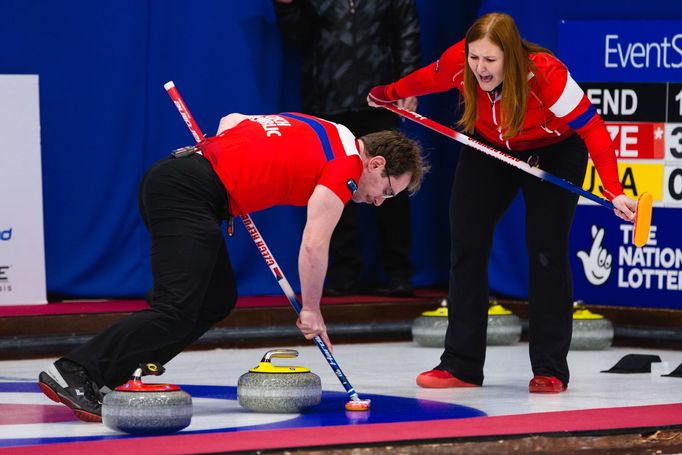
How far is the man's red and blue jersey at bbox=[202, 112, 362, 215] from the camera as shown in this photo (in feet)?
12.9

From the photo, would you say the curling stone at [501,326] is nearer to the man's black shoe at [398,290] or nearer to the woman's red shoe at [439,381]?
the man's black shoe at [398,290]

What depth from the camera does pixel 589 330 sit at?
237 inches

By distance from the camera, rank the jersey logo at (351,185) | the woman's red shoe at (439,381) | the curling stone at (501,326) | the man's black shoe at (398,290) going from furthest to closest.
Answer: the man's black shoe at (398,290)
the curling stone at (501,326)
the woman's red shoe at (439,381)
the jersey logo at (351,185)

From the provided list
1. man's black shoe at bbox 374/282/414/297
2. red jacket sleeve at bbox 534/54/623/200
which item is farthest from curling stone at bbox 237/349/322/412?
man's black shoe at bbox 374/282/414/297

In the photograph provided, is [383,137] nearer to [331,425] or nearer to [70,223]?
[331,425]

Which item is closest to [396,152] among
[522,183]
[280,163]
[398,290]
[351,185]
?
[351,185]

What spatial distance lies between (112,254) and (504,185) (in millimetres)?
2429

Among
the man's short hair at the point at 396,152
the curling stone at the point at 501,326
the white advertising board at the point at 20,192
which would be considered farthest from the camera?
the curling stone at the point at 501,326

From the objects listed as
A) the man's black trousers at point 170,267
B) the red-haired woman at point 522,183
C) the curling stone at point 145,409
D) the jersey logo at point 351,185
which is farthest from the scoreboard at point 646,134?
the curling stone at point 145,409

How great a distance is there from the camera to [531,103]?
14.4 feet

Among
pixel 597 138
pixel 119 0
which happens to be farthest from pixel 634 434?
pixel 119 0

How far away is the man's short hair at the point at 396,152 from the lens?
403 centimetres

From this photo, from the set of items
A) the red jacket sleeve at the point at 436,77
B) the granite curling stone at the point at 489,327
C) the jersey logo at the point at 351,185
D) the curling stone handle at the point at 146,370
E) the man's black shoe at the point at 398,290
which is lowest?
the granite curling stone at the point at 489,327

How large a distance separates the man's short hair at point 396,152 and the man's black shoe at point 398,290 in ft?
8.65
